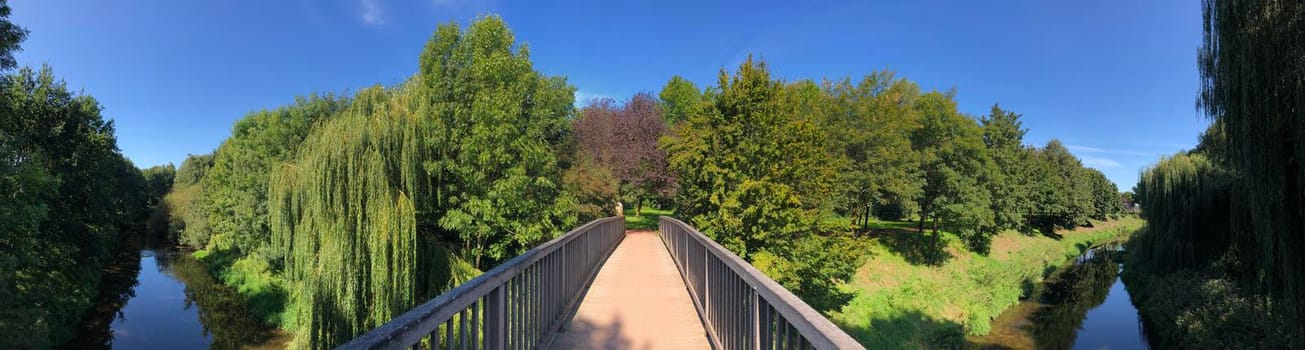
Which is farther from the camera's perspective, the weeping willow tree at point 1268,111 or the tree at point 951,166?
the tree at point 951,166

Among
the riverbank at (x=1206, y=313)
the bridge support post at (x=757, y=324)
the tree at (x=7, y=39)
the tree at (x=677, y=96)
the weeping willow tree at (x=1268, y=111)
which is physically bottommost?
the riverbank at (x=1206, y=313)

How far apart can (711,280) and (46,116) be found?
28.7 m

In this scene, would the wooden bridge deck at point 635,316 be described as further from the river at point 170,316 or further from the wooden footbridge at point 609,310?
the river at point 170,316

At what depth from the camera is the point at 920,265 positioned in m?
26.6

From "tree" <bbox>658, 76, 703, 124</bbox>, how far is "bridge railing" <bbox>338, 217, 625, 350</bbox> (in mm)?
36946

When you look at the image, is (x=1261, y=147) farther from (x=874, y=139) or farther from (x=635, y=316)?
(x=874, y=139)

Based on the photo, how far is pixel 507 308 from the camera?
3.38 metres

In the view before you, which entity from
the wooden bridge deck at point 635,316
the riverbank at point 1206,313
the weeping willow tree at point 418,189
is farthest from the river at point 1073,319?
the weeping willow tree at point 418,189

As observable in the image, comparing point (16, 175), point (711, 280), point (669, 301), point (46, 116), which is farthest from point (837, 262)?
point (46, 116)

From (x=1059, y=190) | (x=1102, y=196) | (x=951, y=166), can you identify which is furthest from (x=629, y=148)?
(x=1102, y=196)

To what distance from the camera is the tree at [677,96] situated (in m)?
43.4

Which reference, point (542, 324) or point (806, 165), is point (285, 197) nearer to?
point (542, 324)

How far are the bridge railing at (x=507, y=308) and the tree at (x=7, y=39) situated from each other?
56.7 feet

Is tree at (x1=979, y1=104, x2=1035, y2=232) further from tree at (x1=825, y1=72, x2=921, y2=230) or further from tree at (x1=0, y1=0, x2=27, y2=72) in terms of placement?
tree at (x1=0, y1=0, x2=27, y2=72)
